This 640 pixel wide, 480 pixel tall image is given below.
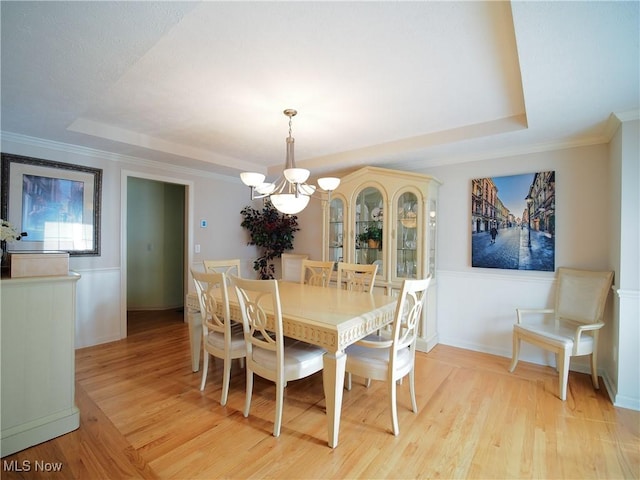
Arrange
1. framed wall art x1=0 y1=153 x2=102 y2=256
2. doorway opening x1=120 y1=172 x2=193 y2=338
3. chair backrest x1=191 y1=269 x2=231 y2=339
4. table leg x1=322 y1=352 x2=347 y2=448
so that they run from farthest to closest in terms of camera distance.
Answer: doorway opening x1=120 y1=172 x2=193 y2=338 → framed wall art x1=0 y1=153 x2=102 y2=256 → chair backrest x1=191 y1=269 x2=231 y2=339 → table leg x1=322 y1=352 x2=347 y2=448

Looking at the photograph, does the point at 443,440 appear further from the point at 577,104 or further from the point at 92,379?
the point at 92,379

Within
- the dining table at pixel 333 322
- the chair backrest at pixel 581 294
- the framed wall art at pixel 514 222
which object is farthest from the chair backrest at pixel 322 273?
the chair backrest at pixel 581 294

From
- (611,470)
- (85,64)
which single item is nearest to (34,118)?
(85,64)

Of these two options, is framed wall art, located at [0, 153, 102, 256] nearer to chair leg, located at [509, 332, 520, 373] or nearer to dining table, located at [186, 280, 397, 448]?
dining table, located at [186, 280, 397, 448]

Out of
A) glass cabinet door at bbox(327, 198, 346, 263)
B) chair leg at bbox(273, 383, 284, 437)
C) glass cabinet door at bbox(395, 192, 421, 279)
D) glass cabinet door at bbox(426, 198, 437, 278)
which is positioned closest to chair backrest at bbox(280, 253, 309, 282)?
glass cabinet door at bbox(327, 198, 346, 263)

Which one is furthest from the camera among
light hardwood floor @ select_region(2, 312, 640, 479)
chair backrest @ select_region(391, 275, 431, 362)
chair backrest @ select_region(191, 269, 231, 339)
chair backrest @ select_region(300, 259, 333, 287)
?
chair backrest @ select_region(300, 259, 333, 287)

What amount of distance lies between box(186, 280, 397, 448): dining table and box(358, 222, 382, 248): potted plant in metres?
1.25

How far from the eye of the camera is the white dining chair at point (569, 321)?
8.04 feet

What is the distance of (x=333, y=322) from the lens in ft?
5.98

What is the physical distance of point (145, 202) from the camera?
4992mm

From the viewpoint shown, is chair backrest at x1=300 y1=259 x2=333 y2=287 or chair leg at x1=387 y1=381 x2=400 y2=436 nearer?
chair leg at x1=387 y1=381 x2=400 y2=436

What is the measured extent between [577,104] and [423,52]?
4.17ft

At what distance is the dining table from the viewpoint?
5.83 feet

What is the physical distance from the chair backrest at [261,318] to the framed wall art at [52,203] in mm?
2373
